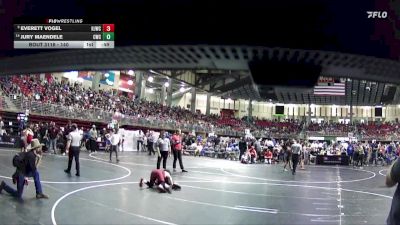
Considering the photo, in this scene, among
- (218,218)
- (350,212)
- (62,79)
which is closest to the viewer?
(218,218)

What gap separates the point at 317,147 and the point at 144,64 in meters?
33.3

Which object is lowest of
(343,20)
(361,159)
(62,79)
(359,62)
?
(361,159)

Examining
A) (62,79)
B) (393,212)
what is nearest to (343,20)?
(393,212)

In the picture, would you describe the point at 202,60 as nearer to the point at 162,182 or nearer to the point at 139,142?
the point at 162,182

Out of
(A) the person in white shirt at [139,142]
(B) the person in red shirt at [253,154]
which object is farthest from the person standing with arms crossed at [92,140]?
(B) the person in red shirt at [253,154]

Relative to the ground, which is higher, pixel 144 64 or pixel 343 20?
pixel 343 20

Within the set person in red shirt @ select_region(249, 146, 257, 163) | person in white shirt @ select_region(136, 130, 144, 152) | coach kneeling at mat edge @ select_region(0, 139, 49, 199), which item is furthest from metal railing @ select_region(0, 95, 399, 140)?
coach kneeling at mat edge @ select_region(0, 139, 49, 199)

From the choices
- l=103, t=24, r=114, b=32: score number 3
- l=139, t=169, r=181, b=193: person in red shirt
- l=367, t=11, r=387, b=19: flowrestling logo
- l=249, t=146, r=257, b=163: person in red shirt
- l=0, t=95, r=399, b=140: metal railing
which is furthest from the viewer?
l=0, t=95, r=399, b=140: metal railing

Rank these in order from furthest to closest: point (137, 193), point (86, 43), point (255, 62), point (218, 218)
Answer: point (137, 193)
point (218, 218)
point (86, 43)
point (255, 62)

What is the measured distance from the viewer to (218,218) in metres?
7.63

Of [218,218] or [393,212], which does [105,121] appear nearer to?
[218,218]
